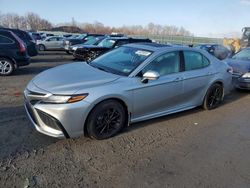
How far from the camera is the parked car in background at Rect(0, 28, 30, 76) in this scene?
365 inches

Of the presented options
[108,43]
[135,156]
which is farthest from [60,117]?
[108,43]

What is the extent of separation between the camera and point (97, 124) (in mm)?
4188

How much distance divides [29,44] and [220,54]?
1279 cm

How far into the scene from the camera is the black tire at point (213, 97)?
6.06 m

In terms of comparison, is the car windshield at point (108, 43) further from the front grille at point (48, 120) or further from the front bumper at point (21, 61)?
the front grille at point (48, 120)

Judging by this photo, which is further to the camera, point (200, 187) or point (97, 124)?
point (97, 124)

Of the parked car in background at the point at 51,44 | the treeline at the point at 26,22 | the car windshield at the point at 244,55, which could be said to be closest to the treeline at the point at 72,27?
the treeline at the point at 26,22

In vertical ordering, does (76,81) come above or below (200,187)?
above

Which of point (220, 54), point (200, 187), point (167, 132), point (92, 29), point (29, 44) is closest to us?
point (200, 187)

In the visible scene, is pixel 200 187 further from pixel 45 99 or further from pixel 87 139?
pixel 45 99

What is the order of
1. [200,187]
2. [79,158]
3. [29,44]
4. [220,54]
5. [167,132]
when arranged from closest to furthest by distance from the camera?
[200,187], [79,158], [167,132], [29,44], [220,54]

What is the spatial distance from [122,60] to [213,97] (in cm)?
253

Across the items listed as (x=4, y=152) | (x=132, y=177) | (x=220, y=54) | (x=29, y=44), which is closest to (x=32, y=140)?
(x=4, y=152)

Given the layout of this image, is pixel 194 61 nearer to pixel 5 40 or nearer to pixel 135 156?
pixel 135 156
